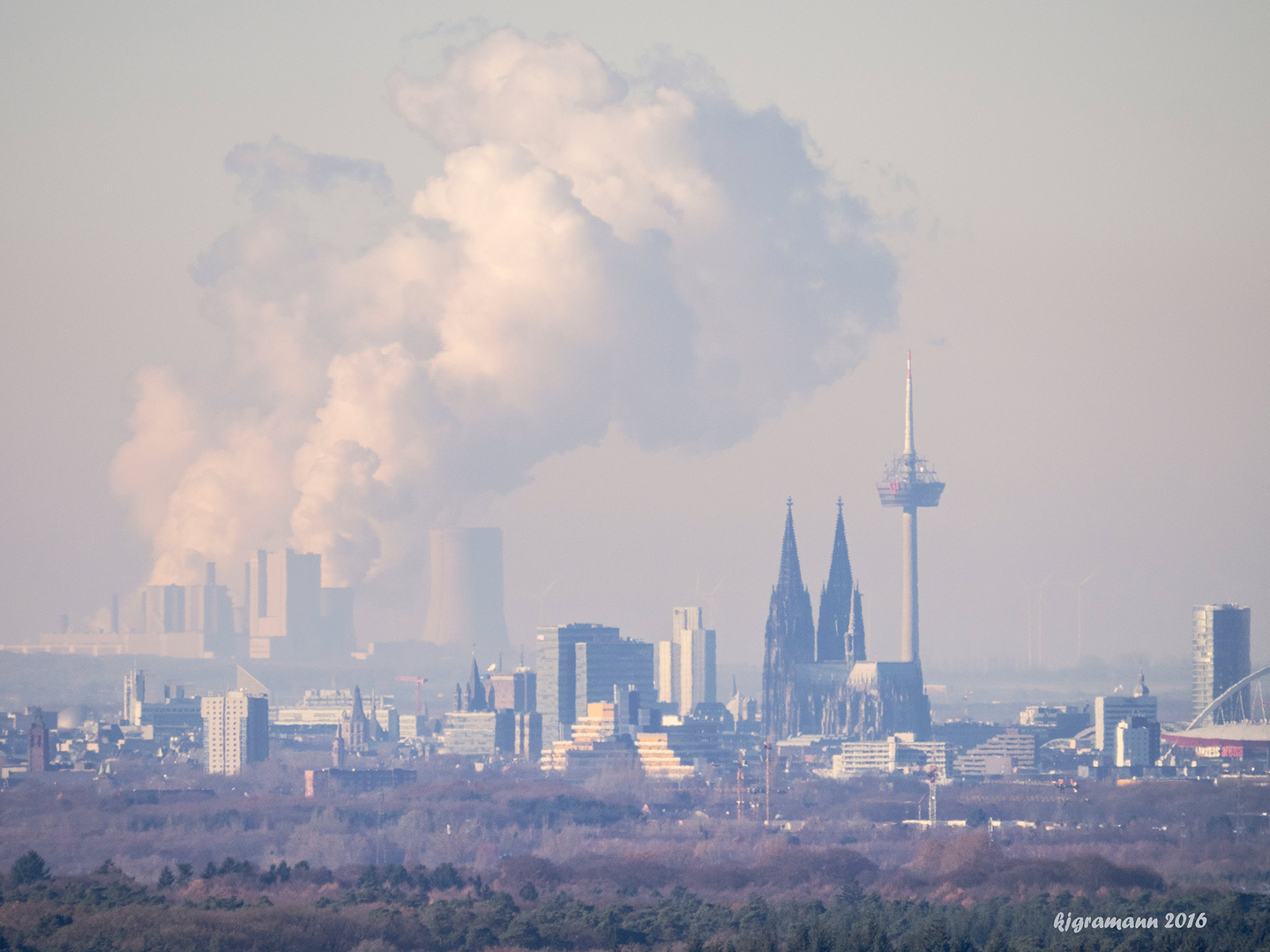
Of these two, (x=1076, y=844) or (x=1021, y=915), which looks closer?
(x=1021, y=915)

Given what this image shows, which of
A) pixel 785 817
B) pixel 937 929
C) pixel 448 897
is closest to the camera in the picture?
pixel 937 929

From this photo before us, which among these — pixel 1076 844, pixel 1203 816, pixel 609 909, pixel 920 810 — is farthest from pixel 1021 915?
pixel 920 810

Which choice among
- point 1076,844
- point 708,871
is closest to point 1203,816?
point 1076,844

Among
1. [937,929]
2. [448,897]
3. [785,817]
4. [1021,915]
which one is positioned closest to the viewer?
[937,929]

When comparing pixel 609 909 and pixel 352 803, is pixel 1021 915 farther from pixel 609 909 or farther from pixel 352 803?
pixel 352 803

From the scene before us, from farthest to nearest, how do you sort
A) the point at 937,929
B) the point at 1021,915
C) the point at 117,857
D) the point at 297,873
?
the point at 117,857, the point at 297,873, the point at 1021,915, the point at 937,929

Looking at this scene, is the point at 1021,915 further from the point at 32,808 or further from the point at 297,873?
the point at 32,808
